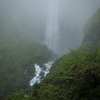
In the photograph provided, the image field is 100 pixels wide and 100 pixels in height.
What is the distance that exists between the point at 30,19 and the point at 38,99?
281ft

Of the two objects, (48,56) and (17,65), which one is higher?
(48,56)

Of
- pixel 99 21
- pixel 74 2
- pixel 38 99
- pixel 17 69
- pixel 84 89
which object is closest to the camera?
pixel 84 89

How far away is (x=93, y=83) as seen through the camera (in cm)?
316

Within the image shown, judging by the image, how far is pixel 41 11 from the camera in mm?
96250

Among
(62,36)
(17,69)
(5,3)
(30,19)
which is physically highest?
(5,3)

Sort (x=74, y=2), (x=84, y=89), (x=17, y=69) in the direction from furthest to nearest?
(x=74, y=2), (x=17, y=69), (x=84, y=89)

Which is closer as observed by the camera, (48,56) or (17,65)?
(17,65)

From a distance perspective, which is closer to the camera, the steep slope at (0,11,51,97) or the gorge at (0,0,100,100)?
the gorge at (0,0,100,100)

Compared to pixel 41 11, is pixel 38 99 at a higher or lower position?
lower

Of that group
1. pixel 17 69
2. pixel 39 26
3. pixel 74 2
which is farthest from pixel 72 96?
pixel 74 2

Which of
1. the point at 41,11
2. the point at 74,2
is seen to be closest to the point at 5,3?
the point at 41,11

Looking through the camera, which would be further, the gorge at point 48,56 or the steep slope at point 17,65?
the steep slope at point 17,65

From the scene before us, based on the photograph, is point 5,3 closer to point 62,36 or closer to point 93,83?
point 62,36

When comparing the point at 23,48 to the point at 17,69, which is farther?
the point at 23,48
